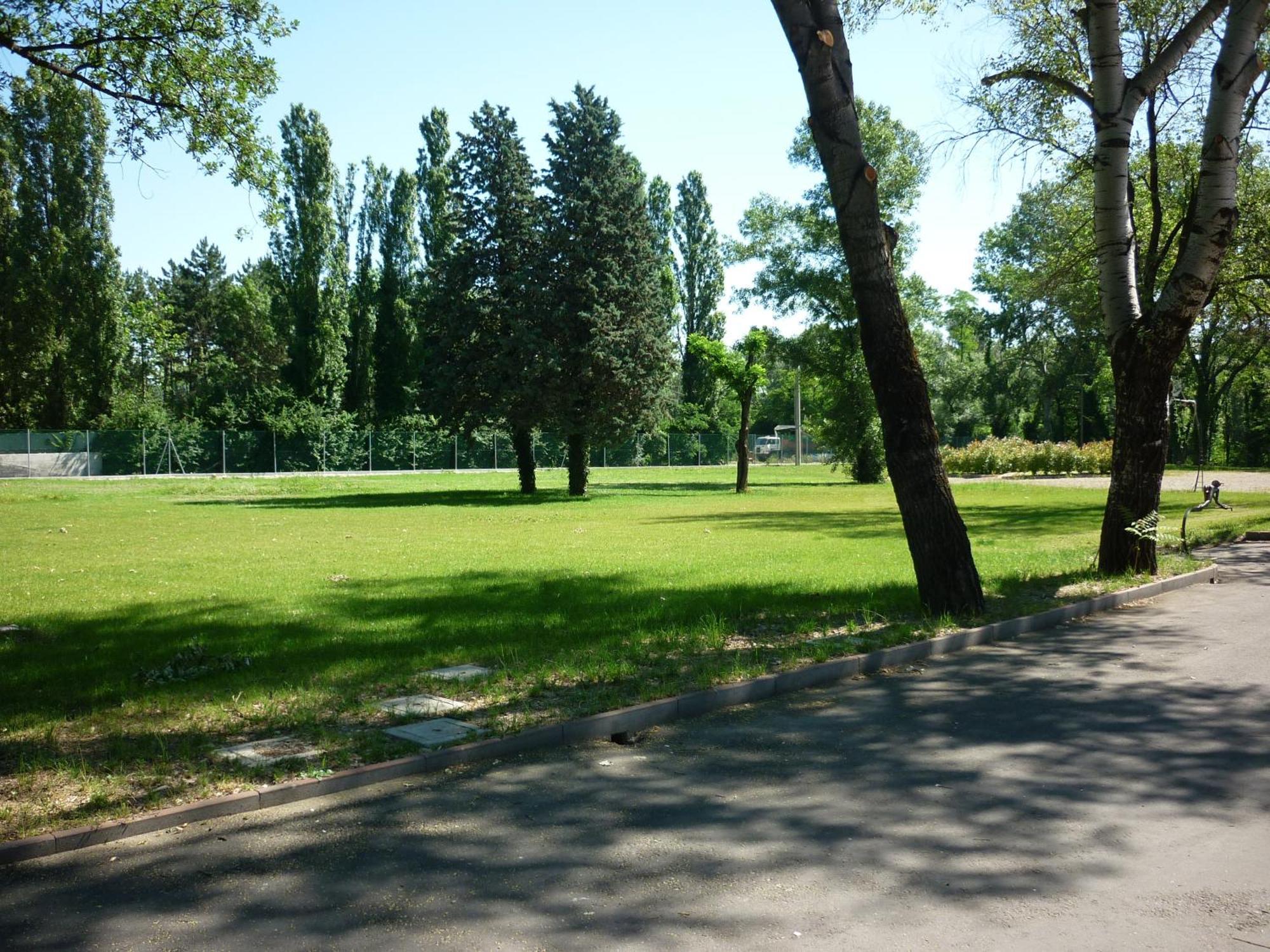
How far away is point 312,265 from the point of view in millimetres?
59500

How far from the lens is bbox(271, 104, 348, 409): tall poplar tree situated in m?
59.3

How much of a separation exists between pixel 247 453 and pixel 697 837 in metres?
58.2

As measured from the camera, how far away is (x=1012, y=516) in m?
23.8

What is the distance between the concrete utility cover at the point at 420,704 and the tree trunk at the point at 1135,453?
849 cm

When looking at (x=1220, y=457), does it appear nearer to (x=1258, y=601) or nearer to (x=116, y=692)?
(x=1258, y=601)

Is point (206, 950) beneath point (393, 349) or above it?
beneath

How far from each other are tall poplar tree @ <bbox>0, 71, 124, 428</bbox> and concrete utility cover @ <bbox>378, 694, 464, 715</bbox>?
55.2 meters

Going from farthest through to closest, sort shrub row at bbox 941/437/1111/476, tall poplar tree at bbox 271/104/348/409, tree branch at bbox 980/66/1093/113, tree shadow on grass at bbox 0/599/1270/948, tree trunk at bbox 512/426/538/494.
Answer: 1. tall poplar tree at bbox 271/104/348/409
2. shrub row at bbox 941/437/1111/476
3. tree trunk at bbox 512/426/538/494
4. tree branch at bbox 980/66/1093/113
5. tree shadow on grass at bbox 0/599/1270/948

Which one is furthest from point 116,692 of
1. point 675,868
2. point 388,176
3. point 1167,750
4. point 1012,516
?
point 388,176

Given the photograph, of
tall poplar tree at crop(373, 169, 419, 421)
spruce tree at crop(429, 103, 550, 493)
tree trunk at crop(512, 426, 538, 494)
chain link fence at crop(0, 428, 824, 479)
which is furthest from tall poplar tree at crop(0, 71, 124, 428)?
tree trunk at crop(512, 426, 538, 494)

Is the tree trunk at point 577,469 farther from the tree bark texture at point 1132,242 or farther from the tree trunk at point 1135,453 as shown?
the tree bark texture at point 1132,242

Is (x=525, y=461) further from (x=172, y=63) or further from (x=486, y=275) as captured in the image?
(x=172, y=63)

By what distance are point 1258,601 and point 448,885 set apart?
1039 centimetres

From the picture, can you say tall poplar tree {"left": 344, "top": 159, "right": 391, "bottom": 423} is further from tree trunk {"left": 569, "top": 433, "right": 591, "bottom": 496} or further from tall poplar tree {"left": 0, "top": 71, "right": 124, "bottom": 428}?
tree trunk {"left": 569, "top": 433, "right": 591, "bottom": 496}
